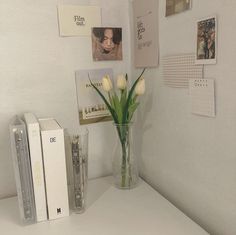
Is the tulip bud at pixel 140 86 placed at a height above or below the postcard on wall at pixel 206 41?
below

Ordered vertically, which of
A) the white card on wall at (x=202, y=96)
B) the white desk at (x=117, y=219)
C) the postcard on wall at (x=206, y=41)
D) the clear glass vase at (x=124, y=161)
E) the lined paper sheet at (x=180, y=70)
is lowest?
the white desk at (x=117, y=219)

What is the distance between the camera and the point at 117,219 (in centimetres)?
83

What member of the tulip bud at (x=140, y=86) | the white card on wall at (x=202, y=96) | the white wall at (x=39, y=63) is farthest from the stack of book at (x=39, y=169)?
the white card on wall at (x=202, y=96)

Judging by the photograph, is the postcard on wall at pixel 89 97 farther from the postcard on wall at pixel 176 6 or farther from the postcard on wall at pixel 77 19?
the postcard on wall at pixel 176 6

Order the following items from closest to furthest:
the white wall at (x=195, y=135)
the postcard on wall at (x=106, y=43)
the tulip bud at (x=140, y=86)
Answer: the white wall at (x=195, y=135) < the tulip bud at (x=140, y=86) < the postcard on wall at (x=106, y=43)

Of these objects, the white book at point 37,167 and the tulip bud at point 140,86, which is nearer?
the white book at point 37,167

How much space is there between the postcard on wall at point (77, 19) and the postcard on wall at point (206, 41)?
0.46 metres

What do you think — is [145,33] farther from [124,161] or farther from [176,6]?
[124,161]

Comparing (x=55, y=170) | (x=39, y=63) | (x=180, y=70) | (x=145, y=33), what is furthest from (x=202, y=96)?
(x=39, y=63)

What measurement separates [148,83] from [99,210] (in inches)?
19.7

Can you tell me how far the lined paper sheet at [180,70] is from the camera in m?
0.77

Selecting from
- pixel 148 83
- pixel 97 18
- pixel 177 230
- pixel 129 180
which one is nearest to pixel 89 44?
pixel 97 18

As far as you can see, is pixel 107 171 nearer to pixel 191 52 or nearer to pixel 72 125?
pixel 72 125

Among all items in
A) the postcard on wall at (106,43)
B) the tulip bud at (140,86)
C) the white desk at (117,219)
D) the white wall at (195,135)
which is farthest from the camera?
the postcard on wall at (106,43)
